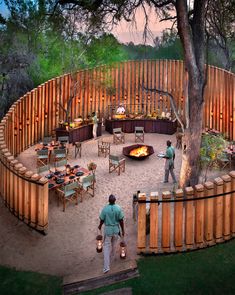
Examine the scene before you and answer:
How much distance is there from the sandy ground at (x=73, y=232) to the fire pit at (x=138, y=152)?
0.95 m

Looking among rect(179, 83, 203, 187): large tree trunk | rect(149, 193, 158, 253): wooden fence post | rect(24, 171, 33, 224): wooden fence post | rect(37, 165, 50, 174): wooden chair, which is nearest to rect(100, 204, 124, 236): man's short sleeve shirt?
rect(149, 193, 158, 253): wooden fence post

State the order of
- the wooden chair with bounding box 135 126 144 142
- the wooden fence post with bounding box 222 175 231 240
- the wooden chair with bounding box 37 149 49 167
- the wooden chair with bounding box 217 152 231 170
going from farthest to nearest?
the wooden chair with bounding box 135 126 144 142 < the wooden chair with bounding box 37 149 49 167 < the wooden chair with bounding box 217 152 231 170 < the wooden fence post with bounding box 222 175 231 240

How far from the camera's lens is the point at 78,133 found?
64.6 feet

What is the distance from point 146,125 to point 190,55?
9.87 m

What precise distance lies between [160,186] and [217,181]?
5032 mm

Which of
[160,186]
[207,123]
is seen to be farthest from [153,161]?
[207,123]

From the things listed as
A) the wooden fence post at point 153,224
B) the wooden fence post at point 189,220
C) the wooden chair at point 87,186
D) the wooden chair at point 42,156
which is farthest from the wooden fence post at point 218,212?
the wooden chair at point 42,156

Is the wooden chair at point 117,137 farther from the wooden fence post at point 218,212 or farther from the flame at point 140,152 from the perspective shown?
the wooden fence post at point 218,212

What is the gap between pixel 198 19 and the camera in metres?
12.2

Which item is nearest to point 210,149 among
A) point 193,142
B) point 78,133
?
point 193,142

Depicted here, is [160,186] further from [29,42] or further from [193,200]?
[29,42]

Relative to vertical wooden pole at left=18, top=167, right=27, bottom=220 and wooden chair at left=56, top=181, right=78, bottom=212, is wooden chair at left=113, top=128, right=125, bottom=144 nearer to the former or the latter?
wooden chair at left=56, top=181, right=78, bottom=212

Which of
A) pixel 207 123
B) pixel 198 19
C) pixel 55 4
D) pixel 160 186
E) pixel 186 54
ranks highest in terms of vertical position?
pixel 55 4

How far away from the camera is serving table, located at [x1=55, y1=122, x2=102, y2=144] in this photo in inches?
763
